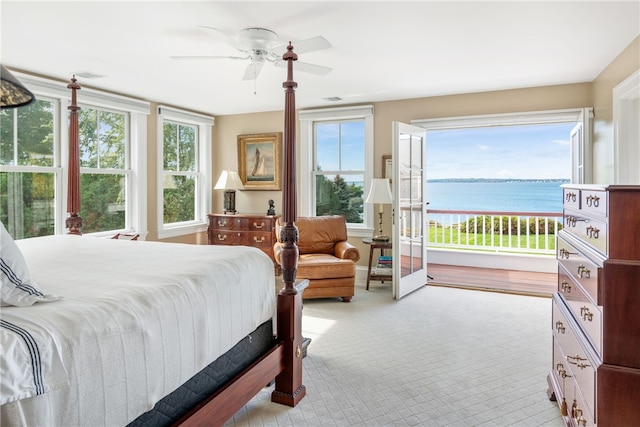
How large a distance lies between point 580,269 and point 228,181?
4812 mm

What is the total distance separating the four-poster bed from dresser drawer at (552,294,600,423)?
1.39m

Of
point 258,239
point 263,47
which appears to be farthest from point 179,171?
→ point 263,47

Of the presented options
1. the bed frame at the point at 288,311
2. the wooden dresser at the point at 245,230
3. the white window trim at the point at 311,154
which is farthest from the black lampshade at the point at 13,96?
the white window trim at the point at 311,154

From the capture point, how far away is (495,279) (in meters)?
5.26

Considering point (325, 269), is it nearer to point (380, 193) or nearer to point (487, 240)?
point (380, 193)

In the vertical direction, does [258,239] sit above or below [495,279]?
above

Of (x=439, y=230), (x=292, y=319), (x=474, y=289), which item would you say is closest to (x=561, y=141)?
(x=439, y=230)

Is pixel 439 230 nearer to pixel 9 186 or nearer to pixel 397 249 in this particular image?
pixel 397 249

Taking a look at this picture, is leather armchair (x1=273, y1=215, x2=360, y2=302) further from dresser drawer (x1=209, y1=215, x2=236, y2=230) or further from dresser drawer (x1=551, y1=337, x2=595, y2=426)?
dresser drawer (x1=551, y1=337, x2=595, y2=426)

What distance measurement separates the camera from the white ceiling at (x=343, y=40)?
2.50m

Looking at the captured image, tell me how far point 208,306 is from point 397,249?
303 centimetres

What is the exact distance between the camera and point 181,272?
173cm

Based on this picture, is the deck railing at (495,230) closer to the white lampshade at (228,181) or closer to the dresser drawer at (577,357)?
the white lampshade at (228,181)

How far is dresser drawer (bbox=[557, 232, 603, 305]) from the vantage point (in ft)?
4.84
